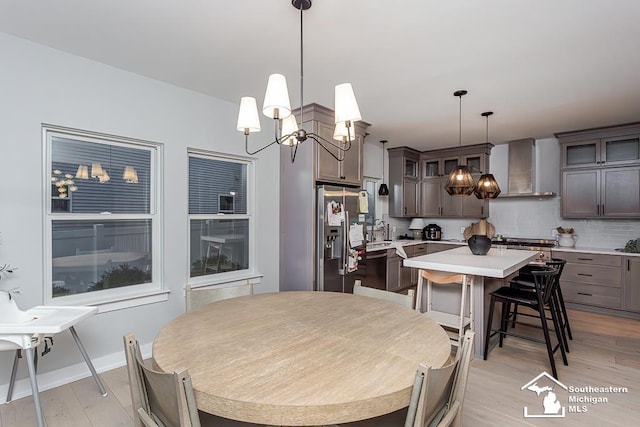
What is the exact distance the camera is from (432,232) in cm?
598

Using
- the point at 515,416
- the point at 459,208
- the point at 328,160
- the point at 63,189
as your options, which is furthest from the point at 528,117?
the point at 63,189

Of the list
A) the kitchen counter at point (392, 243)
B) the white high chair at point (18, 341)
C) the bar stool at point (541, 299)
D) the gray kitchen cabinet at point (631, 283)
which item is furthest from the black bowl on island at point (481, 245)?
the white high chair at point (18, 341)

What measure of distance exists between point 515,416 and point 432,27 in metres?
2.52

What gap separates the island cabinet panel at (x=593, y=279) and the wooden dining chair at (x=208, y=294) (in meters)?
4.46

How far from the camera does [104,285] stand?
2738 mm

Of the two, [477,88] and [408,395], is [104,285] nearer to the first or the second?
[408,395]

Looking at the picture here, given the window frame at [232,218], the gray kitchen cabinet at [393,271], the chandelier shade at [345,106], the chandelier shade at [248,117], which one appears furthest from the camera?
the gray kitchen cabinet at [393,271]

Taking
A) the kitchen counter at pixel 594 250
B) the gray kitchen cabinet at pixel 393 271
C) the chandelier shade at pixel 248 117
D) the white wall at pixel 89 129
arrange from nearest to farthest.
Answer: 1. the chandelier shade at pixel 248 117
2. the white wall at pixel 89 129
3. the kitchen counter at pixel 594 250
4. the gray kitchen cabinet at pixel 393 271

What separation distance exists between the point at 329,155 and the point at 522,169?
11.0 feet

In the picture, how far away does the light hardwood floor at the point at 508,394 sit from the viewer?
2.01 m

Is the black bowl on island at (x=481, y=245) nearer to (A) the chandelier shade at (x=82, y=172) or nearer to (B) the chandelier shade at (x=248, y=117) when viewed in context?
(B) the chandelier shade at (x=248, y=117)

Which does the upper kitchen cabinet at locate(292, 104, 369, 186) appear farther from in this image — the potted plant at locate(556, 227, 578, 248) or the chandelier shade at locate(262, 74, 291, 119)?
the potted plant at locate(556, 227, 578, 248)

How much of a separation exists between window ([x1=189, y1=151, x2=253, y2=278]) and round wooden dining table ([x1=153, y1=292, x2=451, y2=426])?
151 centimetres

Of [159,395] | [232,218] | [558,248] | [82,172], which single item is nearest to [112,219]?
[82,172]
